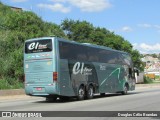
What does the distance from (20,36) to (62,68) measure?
17808 mm

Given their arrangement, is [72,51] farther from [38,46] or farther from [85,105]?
[85,105]

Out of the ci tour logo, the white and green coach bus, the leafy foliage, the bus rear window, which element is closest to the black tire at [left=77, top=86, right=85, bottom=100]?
the white and green coach bus

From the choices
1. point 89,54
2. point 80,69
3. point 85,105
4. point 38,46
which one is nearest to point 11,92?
point 89,54

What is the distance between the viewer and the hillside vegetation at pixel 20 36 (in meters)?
34.9

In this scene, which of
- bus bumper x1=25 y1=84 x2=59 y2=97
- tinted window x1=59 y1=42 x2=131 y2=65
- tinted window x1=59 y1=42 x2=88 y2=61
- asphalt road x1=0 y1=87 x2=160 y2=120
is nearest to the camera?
asphalt road x1=0 y1=87 x2=160 y2=120

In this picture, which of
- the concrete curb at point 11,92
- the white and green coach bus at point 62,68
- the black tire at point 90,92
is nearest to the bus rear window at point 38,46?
the white and green coach bus at point 62,68

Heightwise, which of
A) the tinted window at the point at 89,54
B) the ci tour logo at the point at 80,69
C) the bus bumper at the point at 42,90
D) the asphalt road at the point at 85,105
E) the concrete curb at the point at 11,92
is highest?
the tinted window at the point at 89,54

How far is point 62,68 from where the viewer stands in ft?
72.4

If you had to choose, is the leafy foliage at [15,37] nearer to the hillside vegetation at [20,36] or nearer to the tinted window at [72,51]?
the hillside vegetation at [20,36]

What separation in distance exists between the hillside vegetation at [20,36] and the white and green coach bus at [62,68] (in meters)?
9.00

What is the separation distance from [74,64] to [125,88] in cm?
956

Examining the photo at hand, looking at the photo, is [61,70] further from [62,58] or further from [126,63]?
[126,63]

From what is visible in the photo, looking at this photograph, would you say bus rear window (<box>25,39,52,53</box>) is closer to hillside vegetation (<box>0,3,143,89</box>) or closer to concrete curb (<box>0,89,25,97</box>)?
concrete curb (<box>0,89,25,97</box>)

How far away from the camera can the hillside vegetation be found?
3494 cm
